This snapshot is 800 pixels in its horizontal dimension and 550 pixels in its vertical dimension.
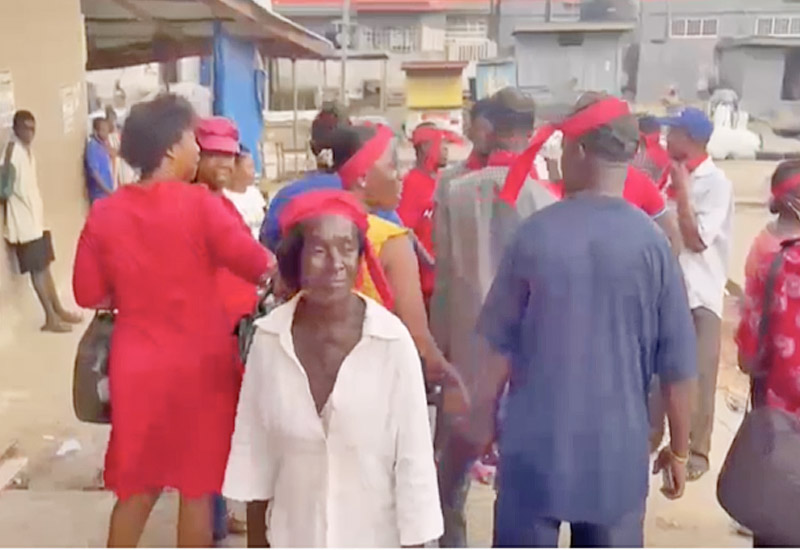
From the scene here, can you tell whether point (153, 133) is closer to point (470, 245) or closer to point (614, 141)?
point (470, 245)

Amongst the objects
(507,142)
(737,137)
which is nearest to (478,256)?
(507,142)

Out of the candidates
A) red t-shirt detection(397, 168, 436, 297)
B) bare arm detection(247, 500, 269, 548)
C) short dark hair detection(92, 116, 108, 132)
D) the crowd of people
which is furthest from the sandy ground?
short dark hair detection(92, 116, 108, 132)

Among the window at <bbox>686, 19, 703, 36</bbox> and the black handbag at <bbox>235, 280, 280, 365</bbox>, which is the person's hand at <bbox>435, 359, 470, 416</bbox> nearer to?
the black handbag at <bbox>235, 280, 280, 365</bbox>

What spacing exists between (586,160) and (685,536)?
4.92 feet

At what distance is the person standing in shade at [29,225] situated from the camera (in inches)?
188

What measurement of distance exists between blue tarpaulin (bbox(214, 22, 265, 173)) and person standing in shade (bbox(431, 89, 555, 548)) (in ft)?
4.36

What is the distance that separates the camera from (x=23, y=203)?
191 inches

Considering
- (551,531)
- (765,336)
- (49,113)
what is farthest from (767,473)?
(49,113)

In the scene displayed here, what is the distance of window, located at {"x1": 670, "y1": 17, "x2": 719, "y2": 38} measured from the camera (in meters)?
3.66

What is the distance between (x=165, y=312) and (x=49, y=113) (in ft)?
12.0

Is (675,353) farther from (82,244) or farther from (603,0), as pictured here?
(603,0)

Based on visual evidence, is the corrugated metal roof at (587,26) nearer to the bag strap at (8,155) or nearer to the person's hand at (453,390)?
the person's hand at (453,390)

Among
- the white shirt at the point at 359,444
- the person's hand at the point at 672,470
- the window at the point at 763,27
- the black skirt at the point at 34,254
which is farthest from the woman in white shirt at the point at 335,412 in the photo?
the black skirt at the point at 34,254

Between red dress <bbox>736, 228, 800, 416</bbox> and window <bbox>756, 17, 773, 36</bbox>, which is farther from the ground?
window <bbox>756, 17, 773, 36</bbox>
